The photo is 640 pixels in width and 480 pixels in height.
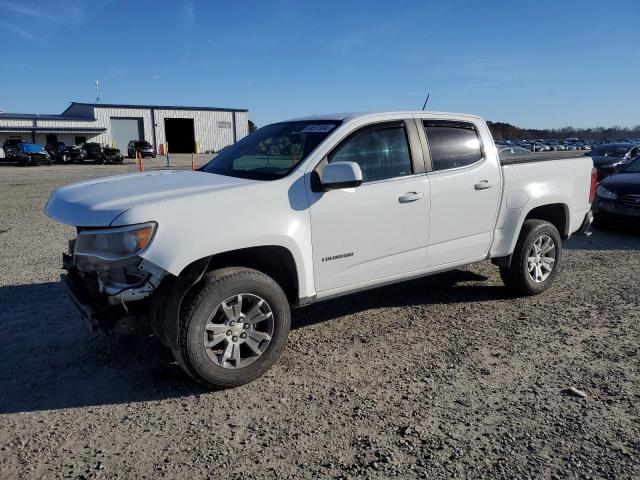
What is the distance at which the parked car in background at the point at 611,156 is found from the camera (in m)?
16.3

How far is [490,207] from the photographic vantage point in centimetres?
483

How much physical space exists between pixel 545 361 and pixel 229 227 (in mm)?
2605

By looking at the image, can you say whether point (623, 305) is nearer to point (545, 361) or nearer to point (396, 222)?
point (545, 361)

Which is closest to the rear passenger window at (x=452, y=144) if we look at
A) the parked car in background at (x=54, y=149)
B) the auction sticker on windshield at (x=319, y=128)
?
the auction sticker on windshield at (x=319, y=128)

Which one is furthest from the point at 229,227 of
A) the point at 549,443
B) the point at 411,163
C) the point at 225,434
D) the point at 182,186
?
the point at 549,443

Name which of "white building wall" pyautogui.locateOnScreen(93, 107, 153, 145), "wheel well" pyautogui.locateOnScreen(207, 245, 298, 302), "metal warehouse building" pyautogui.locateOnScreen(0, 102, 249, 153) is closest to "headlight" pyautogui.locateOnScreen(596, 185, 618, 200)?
"wheel well" pyautogui.locateOnScreen(207, 245, 298, 302)

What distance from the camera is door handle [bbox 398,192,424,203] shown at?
4168 mm

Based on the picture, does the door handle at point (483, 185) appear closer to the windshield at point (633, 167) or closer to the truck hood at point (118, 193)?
the truck hood at point (118, 193)

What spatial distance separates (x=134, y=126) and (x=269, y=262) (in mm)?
51079

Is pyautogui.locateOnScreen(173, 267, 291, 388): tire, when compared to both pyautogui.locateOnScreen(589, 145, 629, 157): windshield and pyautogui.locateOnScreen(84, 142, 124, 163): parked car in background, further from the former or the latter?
pyautogui.locateOnScreen(84, 142, 124, 163): parked car in background

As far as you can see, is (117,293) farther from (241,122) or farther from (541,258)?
(241,122)

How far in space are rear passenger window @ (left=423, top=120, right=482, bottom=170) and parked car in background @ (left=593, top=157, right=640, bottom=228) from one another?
5.64m

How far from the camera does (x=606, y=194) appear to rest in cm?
948

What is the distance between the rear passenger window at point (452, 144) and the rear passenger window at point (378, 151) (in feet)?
1.04
